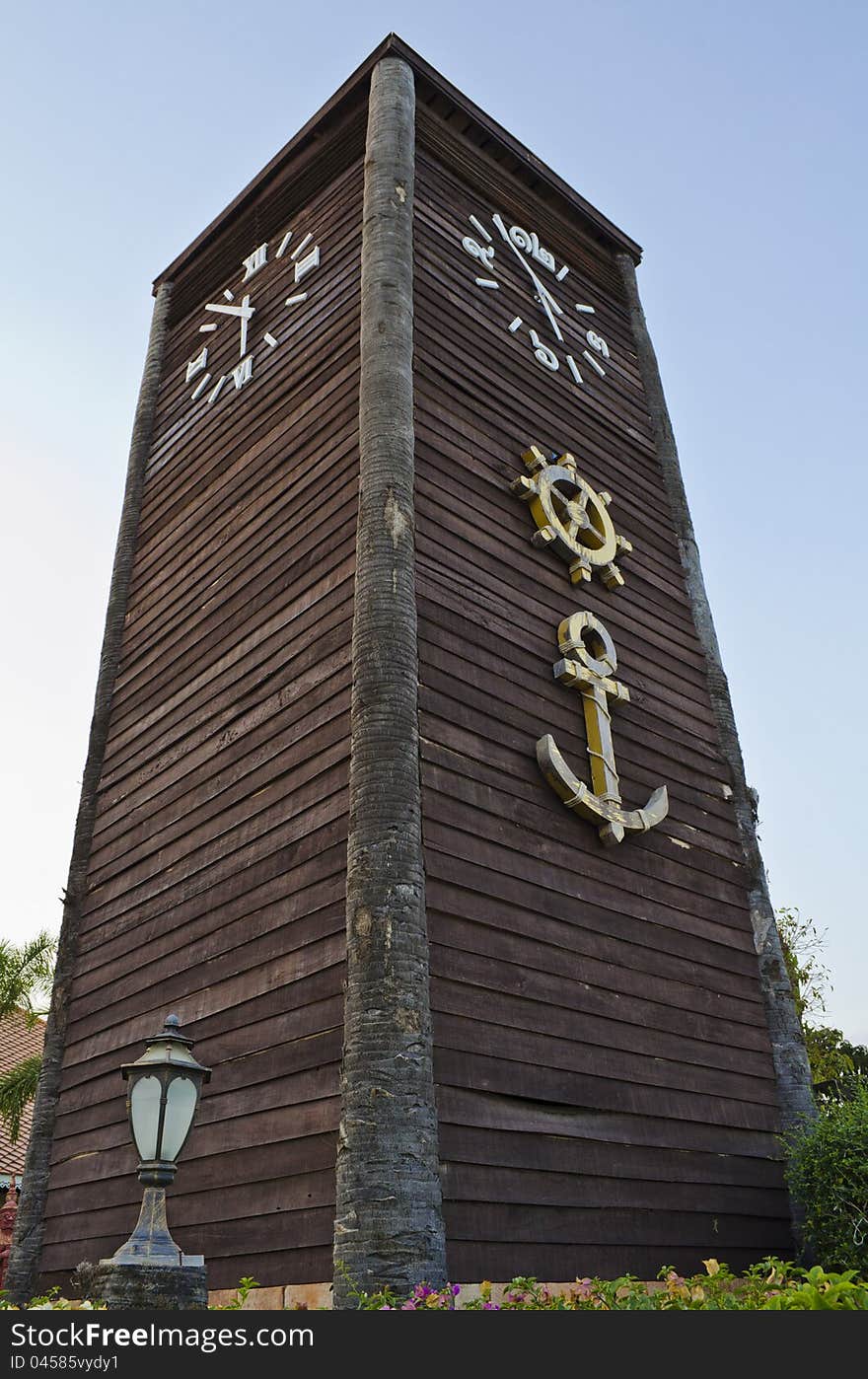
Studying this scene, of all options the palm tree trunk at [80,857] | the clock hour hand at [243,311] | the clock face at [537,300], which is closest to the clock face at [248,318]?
the clock hour hand at [243,311]

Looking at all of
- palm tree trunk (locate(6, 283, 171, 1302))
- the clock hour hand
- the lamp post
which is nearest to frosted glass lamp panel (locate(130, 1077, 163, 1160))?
the lamp post

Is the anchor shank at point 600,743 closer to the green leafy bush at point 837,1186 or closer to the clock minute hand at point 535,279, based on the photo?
the green leafy bush at point 837,1186

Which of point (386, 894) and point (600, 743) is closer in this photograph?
point (386, 894)

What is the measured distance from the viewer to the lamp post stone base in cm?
419

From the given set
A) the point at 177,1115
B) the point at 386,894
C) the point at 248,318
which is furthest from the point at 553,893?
the point at 248,318

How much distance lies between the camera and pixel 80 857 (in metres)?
10.6

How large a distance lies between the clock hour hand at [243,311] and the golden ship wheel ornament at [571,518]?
156 inches

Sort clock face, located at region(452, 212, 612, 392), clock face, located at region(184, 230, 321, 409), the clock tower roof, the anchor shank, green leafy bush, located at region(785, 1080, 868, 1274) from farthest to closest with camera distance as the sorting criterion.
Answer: the clock tower roof < clock face, located at region(184, 230, 321, 409) < clock face, located at region(452, 212, 612, 392) < the anchor shank < green leafy bush, located at region(785, 1080, 868, 1274)

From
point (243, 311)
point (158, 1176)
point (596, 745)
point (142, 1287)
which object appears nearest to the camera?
point (142, 1287)

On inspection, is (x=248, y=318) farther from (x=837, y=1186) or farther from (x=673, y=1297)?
(x=673, y=1297)

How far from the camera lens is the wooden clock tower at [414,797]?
6523mm

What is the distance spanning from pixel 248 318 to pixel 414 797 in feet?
24.4

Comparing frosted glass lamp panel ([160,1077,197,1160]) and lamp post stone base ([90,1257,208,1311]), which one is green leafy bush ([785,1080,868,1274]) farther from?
lamp post stone base ([90,1257,208,1311])

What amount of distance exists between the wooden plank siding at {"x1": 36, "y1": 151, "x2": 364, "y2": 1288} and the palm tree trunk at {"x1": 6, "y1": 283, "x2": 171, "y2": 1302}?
0.14 meters
